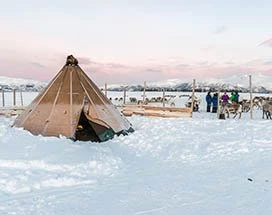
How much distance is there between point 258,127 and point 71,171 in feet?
27.7

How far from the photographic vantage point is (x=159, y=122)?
14844mm

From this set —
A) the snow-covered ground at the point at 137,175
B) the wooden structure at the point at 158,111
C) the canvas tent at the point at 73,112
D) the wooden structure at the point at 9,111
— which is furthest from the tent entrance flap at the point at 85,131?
the wooden structure at the point at 158,111

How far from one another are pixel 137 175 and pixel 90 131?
4100 millimetres

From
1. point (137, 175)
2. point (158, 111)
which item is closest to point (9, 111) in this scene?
point (158, 111)

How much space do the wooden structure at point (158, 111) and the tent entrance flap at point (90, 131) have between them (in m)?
7.68

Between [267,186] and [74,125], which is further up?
[74,125]

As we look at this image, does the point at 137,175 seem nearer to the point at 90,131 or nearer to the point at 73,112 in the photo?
the point at 90,131

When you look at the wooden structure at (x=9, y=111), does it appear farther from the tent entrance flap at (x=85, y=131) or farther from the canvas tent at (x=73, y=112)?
the tent entrance flap at (x=85, y=131)

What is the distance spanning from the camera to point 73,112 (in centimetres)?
1084

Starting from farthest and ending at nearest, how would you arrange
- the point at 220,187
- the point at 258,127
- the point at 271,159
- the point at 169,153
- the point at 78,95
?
the point at 258,127, the point at 78,95, the point at 169,153, the point at 271,159, the point at 220,187

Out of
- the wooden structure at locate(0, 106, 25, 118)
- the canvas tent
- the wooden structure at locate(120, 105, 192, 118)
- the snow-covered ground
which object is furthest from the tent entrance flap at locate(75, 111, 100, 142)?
the wooden structure at locate(120, 105, 192, 118)

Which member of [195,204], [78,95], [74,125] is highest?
[78,95]

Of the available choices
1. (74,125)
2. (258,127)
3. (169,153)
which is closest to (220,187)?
(169,153)

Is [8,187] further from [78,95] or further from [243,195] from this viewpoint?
[78,95]
